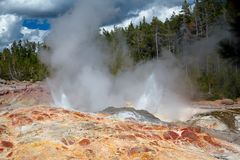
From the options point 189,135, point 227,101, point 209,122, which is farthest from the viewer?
point 227,101

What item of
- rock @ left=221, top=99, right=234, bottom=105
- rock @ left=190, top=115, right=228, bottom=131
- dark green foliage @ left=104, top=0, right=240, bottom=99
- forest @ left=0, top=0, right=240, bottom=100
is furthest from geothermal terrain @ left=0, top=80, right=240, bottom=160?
dark green foliage @ left=104, top=0, right=240, bottom=99

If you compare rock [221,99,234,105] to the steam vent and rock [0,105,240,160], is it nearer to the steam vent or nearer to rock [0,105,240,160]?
the steam vent

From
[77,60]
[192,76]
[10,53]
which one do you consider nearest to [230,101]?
[192,76]

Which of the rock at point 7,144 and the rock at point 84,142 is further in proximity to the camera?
the rock at point 7,144

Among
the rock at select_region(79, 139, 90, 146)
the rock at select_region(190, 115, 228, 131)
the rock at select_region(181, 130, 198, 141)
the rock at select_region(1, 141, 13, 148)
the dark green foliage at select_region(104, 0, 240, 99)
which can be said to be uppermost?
the dark green foliage at select_region(104, 0, 240, 99)

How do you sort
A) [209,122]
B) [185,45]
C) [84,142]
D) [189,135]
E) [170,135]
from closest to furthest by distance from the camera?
[84,142] < [170,135] < [189,135] < [209,122] < [185,45]

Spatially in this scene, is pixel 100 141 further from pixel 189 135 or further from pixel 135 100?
pixel 135 100

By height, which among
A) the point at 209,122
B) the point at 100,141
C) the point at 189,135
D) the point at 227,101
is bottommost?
the point at 227,101

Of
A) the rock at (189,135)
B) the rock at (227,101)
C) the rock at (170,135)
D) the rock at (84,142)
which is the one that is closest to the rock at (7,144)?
the rock at (84,142)

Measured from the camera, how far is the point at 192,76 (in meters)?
47.8

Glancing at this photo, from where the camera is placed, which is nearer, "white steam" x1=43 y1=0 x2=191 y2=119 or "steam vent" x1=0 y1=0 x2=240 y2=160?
"steam vent" x1=0 y1=0 x2=240 y2=160

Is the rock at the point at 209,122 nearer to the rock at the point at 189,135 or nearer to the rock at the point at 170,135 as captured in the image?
the rock at the point at 189,135

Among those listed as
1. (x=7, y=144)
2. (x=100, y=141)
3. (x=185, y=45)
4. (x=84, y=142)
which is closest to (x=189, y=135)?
(x=100, y=141)

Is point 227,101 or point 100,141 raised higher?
point 100,141
